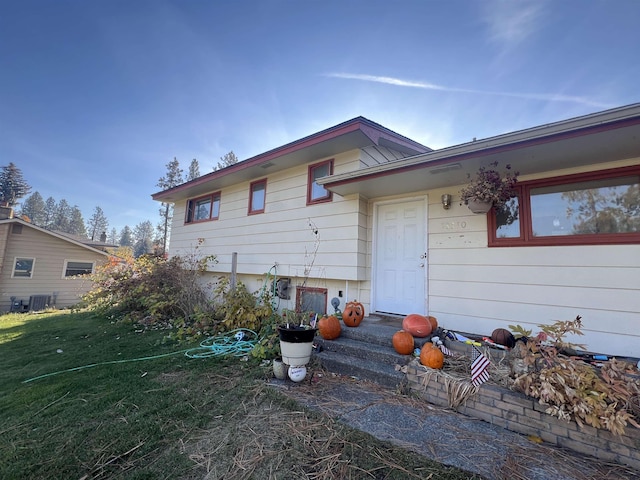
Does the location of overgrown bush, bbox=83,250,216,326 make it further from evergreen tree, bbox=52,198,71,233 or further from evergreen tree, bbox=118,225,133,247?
evergreen tree, bbox=118,225,133,247

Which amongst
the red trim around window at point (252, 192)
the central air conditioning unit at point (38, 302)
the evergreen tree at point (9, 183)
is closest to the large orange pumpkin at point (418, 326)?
the red trim around window at point (252, 192)

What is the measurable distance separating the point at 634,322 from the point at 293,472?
3.83 m

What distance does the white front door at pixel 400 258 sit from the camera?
4285mm

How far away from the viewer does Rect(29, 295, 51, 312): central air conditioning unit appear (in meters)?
12.2

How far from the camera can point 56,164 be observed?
17.5 m

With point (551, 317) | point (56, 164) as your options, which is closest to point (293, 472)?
point (551, 317)

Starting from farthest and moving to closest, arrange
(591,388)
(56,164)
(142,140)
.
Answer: (56,164), (142,140), (591,388)

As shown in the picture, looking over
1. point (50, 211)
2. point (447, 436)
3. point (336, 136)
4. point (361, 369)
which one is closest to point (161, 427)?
point (361, 369)

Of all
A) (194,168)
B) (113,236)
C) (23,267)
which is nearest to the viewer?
(23,267)

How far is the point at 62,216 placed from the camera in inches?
1799

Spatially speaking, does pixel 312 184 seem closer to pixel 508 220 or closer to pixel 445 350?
pixel 508 220

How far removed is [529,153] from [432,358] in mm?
2559

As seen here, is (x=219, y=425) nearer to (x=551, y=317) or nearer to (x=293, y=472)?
(x=293, y=472)

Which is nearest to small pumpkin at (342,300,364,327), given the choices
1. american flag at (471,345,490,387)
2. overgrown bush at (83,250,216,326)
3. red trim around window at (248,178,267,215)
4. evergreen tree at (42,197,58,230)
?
american flag at (471,345,490,387)
